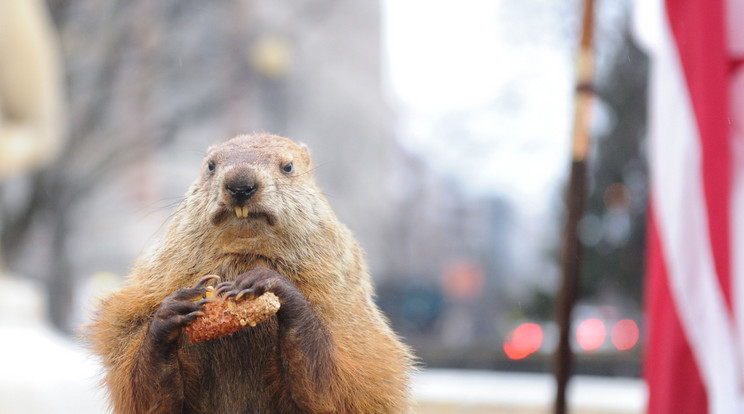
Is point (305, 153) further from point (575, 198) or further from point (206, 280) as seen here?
point (575, 198)

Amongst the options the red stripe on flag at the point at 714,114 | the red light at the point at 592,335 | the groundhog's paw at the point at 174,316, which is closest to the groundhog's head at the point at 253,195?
the groundhog's paw at the point at 174,316

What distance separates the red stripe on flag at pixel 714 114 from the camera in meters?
2.14

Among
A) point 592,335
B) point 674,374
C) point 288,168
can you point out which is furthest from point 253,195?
point 592,335

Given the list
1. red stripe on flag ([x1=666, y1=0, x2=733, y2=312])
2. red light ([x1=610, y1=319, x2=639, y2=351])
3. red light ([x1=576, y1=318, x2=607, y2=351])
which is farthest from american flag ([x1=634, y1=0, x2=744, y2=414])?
red light ([x1=610, y1=319, x2=639, y2=351])

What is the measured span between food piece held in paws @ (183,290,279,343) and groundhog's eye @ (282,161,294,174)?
224 mm

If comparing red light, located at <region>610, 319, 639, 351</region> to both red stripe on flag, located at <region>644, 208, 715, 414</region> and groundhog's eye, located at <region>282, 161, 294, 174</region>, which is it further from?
groundhog's eye, located at <region>282, 161, 294, 174</region>

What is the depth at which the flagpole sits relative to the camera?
2070 mm

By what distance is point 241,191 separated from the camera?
894 mm

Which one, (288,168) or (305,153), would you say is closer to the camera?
(288,168)

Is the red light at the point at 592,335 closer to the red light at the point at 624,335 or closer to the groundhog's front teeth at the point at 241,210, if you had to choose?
the red light at the point at 624,335

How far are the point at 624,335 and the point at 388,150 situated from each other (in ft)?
8.17

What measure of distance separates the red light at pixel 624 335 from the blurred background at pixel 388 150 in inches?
0.8

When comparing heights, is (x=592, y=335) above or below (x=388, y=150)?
below

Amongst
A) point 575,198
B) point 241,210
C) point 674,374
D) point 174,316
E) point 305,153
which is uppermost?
point 575,198
